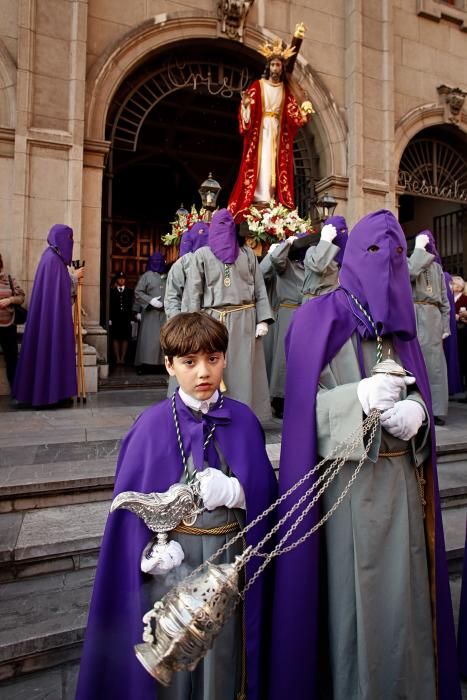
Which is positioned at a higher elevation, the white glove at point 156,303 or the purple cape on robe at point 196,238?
the purple cape on robe at point 196,238

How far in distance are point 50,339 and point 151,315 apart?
394 centimetres

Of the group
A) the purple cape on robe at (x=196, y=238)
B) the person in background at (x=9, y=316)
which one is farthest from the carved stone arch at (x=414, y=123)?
the person in background at (x=9, y=316)

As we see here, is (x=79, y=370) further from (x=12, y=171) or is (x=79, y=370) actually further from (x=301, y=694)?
(x=301, y=694)

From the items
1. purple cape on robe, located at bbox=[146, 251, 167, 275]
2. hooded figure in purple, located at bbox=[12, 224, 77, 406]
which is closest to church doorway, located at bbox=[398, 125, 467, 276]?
purple cape on robe, located at bbox=[146, 251, 167, 275]

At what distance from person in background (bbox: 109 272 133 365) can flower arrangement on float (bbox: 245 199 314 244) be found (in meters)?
4.82

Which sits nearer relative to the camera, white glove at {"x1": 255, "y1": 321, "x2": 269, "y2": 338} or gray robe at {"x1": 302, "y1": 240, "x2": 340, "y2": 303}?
white glove at {"x1": 255, "y1": 321, "x2": 269, "y2": 338}

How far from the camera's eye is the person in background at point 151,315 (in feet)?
31.1

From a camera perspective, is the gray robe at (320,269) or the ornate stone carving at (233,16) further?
the ornate stone carving at (233,16)

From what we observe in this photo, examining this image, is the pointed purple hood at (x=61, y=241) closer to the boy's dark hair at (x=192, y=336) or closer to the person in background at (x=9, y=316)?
the person in background at (x=9, y=316)

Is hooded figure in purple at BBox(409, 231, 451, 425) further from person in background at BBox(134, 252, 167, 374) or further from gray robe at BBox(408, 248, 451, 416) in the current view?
person in background at BBox(134, 252, 167, 374)

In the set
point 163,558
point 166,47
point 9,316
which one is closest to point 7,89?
point 166,47

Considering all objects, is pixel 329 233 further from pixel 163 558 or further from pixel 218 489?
pixel 163 558

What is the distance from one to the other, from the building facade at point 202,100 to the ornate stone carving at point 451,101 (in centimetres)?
3

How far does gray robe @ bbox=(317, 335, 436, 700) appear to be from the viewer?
1.79m
